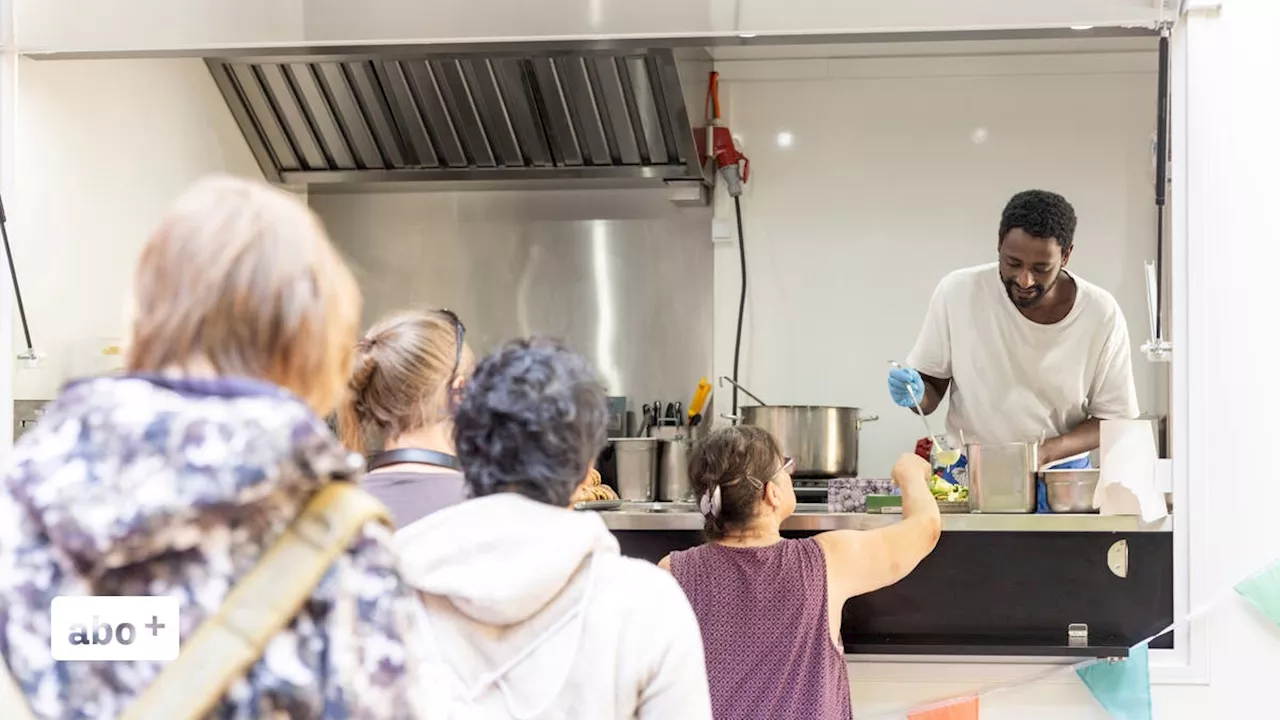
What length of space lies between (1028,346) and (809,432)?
78 centimetres

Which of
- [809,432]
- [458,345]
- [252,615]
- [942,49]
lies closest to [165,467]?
[252,615]

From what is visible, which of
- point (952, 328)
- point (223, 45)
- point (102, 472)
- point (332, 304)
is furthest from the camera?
point (952, 328)

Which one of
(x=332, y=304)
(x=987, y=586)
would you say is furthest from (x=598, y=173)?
(x=332, y=304)

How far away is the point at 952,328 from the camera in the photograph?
4.08 m

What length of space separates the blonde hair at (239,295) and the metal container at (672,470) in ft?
11.2

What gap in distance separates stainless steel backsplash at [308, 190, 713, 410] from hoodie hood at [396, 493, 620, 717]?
3599 millimetres

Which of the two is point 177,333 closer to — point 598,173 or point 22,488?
point 22,488

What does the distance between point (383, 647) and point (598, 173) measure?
3957 mm

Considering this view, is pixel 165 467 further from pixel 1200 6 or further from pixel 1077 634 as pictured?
pixel 1200 6

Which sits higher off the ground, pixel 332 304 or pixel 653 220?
pixel 653 220

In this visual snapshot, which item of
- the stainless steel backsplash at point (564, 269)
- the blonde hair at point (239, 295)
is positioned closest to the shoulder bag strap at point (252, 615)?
the blonde hair at point (239, 295)

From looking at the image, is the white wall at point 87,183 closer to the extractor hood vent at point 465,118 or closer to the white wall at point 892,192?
the extractor hood vent at point 465,118

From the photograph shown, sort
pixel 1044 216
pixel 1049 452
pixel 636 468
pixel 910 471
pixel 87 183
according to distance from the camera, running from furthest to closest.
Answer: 1. pixel 636 468
2. pixel 87 183
3. pixel 1044 216
4. pixel 1049 452
5. pixel 910 471

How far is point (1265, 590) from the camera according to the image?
3.07m
